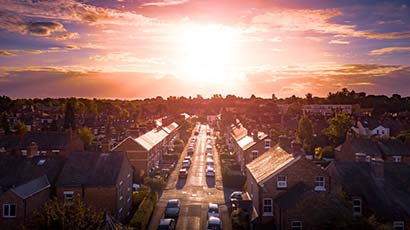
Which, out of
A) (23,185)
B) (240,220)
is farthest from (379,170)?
(23,185)

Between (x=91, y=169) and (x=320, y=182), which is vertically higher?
(x=91, y=169)

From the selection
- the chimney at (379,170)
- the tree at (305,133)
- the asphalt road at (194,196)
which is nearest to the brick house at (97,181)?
the asphalt road at (194,196)

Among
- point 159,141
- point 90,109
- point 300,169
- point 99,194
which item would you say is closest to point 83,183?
point 99,194

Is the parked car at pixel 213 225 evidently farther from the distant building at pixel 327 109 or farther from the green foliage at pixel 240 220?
the distant building at pixel 327 109

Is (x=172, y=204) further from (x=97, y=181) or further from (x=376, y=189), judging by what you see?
(x=376, y=189)

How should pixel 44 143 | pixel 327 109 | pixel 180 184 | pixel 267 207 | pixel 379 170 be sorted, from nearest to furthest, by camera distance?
1. pixel 267 207
2. pixel 379 170
3. pixel 180 184
4. pixel 44 143
5. pixel 327 109

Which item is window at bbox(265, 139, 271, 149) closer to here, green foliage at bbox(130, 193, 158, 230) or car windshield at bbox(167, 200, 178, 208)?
car windshield at bbox(167, 200, 178, 208)
